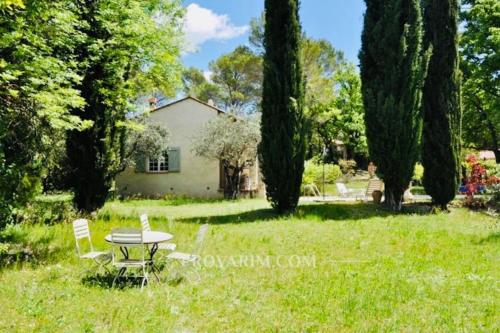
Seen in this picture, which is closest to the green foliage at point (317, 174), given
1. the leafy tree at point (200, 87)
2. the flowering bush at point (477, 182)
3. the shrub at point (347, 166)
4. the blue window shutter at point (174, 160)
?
the shrub at point (347, 166)

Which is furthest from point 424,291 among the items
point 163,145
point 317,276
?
point 163,145

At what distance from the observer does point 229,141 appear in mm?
18562

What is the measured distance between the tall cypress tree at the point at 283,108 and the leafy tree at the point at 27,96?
21.5 feet

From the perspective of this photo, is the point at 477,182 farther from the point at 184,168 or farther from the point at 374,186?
the point at 184,168

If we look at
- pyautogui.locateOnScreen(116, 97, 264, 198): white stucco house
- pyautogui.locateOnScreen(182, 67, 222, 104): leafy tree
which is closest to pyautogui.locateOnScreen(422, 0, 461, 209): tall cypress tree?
pyautogui.locateOnScreen(116, 97, 264, 198): white stucco house

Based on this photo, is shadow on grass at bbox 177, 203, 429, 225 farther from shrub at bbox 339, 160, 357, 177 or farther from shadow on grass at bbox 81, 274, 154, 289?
shrub at bbox 339, 160, 357, 177

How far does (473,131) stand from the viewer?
24766 mm

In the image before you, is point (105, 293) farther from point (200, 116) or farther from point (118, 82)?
point (200, 116)

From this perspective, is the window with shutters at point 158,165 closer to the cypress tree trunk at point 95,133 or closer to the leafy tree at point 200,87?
the cypress tree trunk at point 95,133

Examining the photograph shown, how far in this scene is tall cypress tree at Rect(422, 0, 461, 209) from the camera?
1362cm

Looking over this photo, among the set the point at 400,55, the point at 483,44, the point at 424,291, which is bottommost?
the point at 424,291

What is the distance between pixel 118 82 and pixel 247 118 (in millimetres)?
8582

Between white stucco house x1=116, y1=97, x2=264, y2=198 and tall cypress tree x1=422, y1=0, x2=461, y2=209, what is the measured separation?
10.2 m

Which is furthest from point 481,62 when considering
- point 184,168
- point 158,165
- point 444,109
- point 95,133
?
point 95,133
